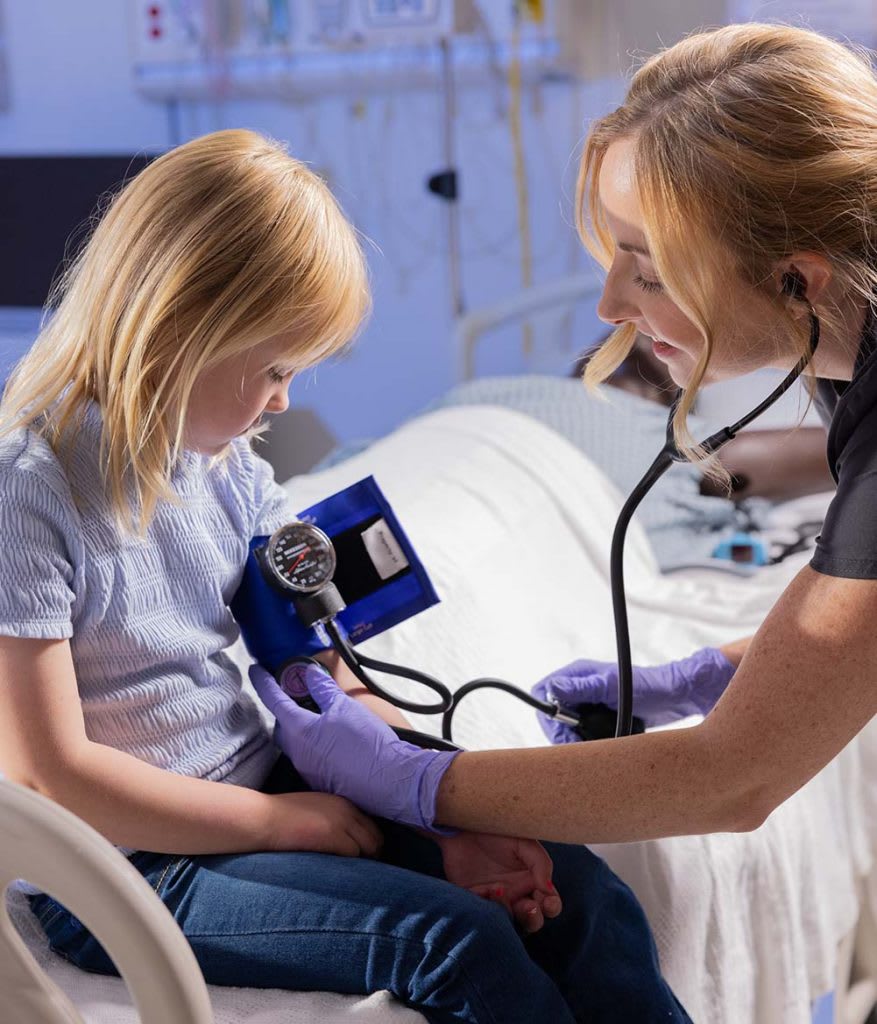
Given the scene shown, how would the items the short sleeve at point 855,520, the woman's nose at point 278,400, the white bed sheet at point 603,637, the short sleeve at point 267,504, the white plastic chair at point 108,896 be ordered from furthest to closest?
the white bed sheet at point 603,637 < the short sleeve at point 267,504 < the woman's nose at point 278,400 < the short sleeve at point 855,520 < the white plastic chair at point 108,896

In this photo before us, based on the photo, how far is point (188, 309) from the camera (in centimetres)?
106

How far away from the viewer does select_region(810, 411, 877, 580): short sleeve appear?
3.11 ft

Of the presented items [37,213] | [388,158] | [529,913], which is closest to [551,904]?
[529,913]

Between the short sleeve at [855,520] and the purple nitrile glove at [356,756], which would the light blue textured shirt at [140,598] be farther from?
the short sleeve at [855,520]

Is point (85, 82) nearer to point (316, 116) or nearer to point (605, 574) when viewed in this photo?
point (316, 116)

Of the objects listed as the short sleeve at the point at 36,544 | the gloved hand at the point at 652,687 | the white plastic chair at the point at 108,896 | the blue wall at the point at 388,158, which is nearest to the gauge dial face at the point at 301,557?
the short sleeve at the point at 36,544

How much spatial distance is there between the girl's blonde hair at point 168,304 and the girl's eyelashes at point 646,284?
278 millimetres

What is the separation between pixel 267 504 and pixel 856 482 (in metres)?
0.61

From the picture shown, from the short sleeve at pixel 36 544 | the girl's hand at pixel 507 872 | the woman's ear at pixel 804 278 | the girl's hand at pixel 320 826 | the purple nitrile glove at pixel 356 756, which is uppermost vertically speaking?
the woman's ear at pixel 804 278

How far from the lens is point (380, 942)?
995 mm

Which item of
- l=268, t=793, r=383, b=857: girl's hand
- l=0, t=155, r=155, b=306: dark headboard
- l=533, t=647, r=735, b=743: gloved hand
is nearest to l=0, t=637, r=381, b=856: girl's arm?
l=268, t=793, r=383, b=857: girl's hand

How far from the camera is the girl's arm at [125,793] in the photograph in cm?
97

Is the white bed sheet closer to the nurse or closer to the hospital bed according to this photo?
the hospital bed

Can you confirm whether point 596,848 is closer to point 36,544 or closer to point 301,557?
point 301,557
